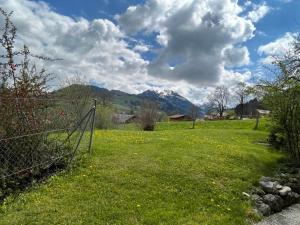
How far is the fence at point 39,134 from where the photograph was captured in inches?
418

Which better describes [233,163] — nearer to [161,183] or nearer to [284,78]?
[161,183]

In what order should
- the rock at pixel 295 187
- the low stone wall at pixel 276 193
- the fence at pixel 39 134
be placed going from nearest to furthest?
the fence at pixel 39 134
the low stone wall at pixel 276 193
the rock at pixel 295 187

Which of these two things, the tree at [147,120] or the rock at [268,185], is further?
the tree at [147,120]

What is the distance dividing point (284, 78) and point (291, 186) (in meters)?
7.38

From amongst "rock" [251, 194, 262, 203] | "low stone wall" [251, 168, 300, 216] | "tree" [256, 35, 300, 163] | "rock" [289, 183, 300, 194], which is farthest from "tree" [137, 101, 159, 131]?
"rock" [251, 194, 262, 203]

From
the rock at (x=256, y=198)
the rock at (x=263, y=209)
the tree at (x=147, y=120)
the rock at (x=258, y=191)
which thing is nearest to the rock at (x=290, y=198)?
the rock at (x=258, y=191)

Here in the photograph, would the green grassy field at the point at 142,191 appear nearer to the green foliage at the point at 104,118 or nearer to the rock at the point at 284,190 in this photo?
the rock at the point at 284,190

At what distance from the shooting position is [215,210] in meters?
10.6

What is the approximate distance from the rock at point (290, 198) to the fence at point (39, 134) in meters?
7.34

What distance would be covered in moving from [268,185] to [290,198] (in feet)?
2.88

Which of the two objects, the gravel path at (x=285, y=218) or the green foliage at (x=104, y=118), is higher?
the green foliage at (x=104, y=118)

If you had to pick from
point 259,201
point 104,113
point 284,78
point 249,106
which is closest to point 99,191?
point 259,201

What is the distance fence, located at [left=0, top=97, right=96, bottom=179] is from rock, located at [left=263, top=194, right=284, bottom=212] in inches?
259

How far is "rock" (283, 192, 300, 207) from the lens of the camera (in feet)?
42.8
